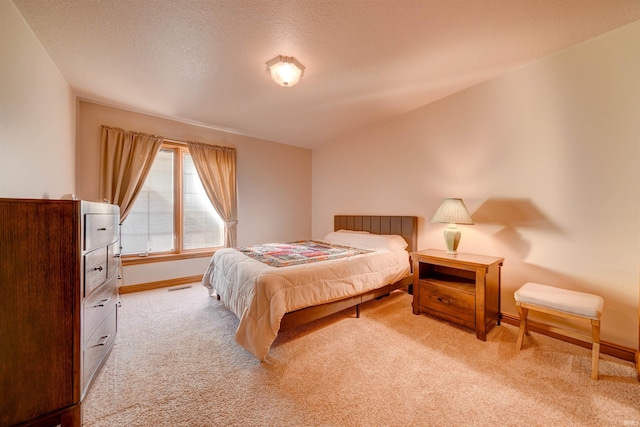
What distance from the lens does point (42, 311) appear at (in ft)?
3.49

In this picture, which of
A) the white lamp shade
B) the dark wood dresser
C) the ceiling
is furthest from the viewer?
the white lamp shade

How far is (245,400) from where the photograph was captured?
4.74ft

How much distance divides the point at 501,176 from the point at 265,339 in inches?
111

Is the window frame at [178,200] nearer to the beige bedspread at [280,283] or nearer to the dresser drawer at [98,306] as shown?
the beige bedspread at [280,283]

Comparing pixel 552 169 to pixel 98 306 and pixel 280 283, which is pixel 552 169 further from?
pixel 98 306

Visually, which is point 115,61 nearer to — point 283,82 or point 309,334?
point 283,82

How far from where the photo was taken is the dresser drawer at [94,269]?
4.22 ft

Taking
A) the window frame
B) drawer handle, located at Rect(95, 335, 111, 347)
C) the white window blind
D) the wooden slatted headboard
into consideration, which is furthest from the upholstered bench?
the window frame

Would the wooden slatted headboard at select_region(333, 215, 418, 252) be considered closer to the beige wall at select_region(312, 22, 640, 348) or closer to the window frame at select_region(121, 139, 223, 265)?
the beige wall at select_region(312, 22, 640, 348)

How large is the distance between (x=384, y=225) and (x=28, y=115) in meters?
3.88

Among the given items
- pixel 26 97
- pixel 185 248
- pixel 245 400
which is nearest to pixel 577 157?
pixel 245 400

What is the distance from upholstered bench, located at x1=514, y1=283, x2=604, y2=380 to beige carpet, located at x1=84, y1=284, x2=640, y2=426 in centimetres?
15

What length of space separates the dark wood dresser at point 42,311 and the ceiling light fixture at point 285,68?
179 centimetres

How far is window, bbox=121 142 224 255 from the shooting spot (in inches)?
137
